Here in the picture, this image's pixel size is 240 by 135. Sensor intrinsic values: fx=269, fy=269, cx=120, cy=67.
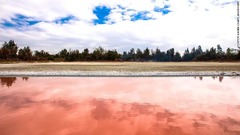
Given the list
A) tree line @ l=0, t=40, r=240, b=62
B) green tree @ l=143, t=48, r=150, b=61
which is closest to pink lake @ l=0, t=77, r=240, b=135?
tree line @ l=0, t=40, r=240, b=62

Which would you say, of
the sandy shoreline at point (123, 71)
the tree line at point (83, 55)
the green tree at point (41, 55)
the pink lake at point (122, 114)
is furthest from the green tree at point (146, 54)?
the pink lake at point (122, 114)

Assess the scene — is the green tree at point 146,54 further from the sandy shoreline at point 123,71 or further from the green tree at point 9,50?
the sandy shoreline at point 123,71

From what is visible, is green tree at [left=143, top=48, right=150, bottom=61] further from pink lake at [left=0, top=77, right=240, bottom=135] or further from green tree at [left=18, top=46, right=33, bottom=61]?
pink lake at [left=0, top=77, right=240, bottom=135]

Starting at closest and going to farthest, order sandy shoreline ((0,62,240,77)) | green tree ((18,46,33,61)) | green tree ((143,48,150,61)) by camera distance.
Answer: sandy shoreline ((0,62,240,77)) < green tree ((18,46,33,61)) < green tree ((143,48,150,61))

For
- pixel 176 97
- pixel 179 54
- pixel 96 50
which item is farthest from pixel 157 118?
pixel 179 54

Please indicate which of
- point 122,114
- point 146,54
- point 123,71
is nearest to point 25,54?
point 146,54

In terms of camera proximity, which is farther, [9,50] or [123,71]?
[9,50]

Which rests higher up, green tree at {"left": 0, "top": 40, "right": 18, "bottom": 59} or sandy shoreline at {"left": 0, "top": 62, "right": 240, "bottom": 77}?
green tree at {"left": 0, "top": 40, "right": 18, "bottom": 59}

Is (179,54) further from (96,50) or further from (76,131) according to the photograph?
(76,131)

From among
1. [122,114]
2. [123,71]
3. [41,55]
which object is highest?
[41,55]

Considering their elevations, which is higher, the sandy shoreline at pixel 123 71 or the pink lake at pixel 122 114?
the sandy shoreline at pixel 123 71

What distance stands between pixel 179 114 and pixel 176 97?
305 centimetres

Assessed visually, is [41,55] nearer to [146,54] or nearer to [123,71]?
[146,54]

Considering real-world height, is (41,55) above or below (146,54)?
below
